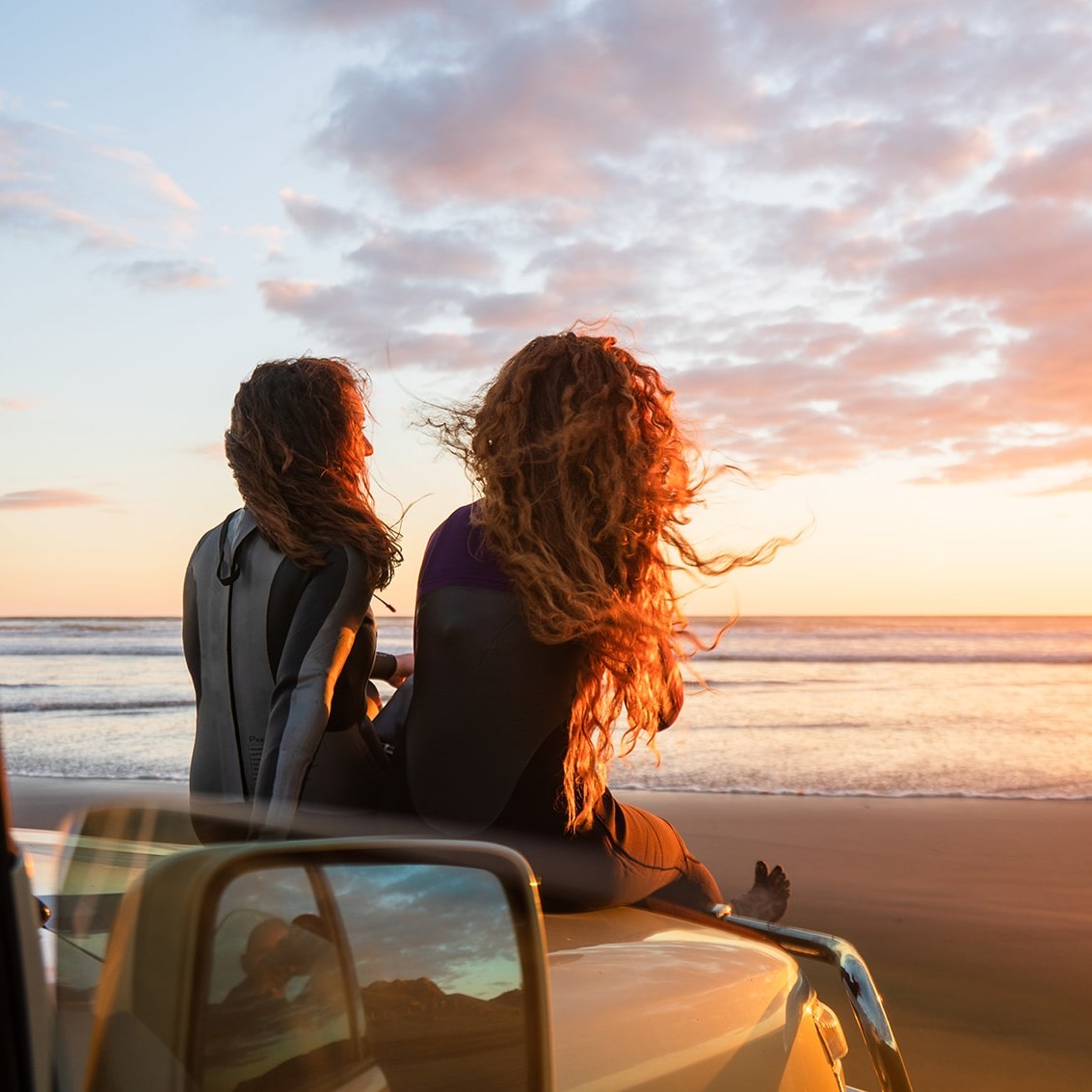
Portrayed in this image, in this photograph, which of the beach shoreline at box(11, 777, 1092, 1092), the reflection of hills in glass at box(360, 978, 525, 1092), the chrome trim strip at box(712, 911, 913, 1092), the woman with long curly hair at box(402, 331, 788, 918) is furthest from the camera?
the beach shoreline at box(11, 777, 1092, 1092)

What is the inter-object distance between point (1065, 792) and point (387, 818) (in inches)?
349

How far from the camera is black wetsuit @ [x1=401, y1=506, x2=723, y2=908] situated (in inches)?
98.7

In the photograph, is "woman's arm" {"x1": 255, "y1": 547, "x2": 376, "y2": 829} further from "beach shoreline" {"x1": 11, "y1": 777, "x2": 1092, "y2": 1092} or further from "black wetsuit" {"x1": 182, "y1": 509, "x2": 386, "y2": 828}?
"beach shoreline" {"x1": 11, "y1": 777, "x2": 1092, "y2": 1092}

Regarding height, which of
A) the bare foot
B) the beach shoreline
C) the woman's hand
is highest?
the woman's hand

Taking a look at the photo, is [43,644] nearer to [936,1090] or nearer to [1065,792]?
[1065,792]

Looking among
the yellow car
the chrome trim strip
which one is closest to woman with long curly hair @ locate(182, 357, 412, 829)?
the yellow car

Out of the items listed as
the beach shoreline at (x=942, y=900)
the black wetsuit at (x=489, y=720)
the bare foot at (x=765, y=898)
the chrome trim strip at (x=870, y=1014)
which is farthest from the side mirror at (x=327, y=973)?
the bare foot at (x=765, y=898)

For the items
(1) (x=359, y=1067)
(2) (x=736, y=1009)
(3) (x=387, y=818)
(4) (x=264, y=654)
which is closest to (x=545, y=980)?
(1) (x=359, y=1067)

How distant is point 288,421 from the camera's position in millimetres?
3109

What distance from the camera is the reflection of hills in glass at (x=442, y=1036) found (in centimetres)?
108

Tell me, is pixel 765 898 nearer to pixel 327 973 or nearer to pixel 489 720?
pixel 489 720

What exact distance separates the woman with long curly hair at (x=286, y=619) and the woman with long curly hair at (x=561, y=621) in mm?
219

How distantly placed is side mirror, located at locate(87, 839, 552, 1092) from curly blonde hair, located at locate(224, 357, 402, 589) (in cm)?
181

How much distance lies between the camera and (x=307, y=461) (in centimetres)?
308
